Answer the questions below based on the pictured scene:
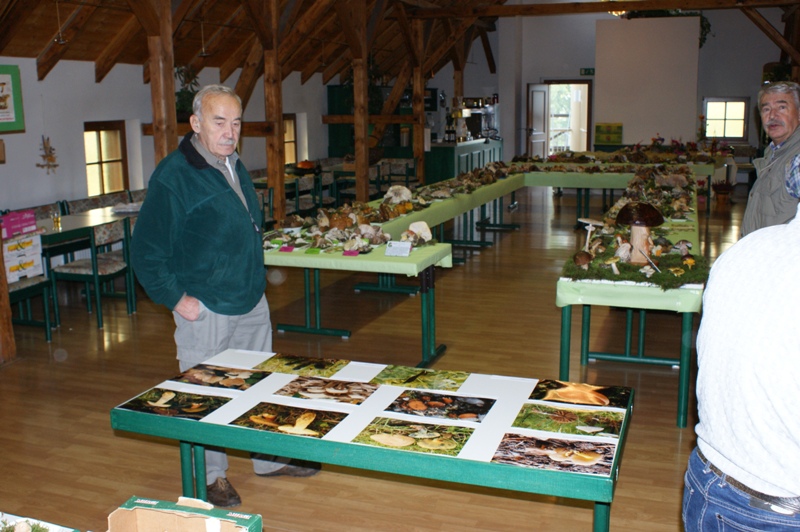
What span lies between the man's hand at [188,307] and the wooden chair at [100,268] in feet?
11.4

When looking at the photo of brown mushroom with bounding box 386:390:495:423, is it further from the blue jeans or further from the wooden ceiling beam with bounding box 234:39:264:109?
the wooden ceiling beam with bounding box 234:39:264:109

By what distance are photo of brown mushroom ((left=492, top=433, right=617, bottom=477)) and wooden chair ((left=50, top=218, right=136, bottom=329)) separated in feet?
16.1

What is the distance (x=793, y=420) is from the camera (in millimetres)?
1489

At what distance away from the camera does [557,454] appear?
217 centimetres

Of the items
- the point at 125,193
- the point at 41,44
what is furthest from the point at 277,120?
the point at 41,44

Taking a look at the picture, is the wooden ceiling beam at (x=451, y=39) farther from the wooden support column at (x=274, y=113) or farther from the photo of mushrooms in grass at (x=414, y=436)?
the photo of mushrooms in grass at (x=414, y=436)

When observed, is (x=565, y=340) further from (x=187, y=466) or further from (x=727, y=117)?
(x=727, y=117)

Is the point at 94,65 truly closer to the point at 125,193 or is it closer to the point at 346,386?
the point at 125,193

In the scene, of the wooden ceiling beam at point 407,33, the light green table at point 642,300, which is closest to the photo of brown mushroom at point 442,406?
the light green table at point 642,300

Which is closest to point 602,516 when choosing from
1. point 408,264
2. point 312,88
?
point 408,264

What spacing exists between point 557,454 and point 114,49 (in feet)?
28.2

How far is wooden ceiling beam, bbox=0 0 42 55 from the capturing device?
7332mm

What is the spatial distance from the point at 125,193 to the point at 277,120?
76.4 inches

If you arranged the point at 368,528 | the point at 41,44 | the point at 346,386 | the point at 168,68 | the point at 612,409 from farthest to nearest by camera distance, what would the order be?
the point at 41,44, the point at 168,68, the point at 368,528, the point at 346,386, the point at 612,409
